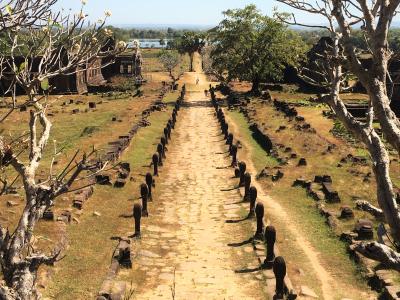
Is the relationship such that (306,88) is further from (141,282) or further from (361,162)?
(141,282)

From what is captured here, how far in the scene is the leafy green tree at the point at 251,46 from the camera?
4316 centimetres

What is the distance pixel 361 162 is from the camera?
21.1 metres

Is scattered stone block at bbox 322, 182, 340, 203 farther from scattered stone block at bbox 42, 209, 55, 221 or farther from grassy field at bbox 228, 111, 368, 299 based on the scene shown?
scattered stone block at bbox 42, 209, 55, 221

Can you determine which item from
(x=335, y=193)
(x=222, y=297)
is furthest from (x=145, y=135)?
(x=222, y=297)

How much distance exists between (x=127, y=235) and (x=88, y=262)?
2171 mm

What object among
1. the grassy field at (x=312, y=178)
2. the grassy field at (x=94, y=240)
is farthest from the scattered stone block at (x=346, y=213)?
the grassy field at (x=94, y=240)

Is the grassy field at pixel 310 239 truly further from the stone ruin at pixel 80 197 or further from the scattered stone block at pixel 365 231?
the stone ruin at pixel 80 197

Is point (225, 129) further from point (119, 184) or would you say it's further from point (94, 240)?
point (94, 240)

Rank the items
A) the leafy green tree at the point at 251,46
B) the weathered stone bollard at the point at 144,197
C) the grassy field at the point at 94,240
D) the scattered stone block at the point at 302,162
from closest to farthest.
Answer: the grassy field at the point at 94,240
the weathered stone bollard at the point at 144,197
the scattered stone block at the point at 302,162
the leafy green tree at the point at 251,46

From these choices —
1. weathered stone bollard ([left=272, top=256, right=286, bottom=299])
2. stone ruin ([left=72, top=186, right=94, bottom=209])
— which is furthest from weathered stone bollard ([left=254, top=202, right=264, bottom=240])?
stone ruin ([left=72, top=186, right=94, bottom=209])

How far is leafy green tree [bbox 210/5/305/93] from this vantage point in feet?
142

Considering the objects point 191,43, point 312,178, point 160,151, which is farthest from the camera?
point 191,43

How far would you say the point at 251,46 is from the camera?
43531 millimetres

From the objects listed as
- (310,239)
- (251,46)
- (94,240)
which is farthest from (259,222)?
(251,46)
